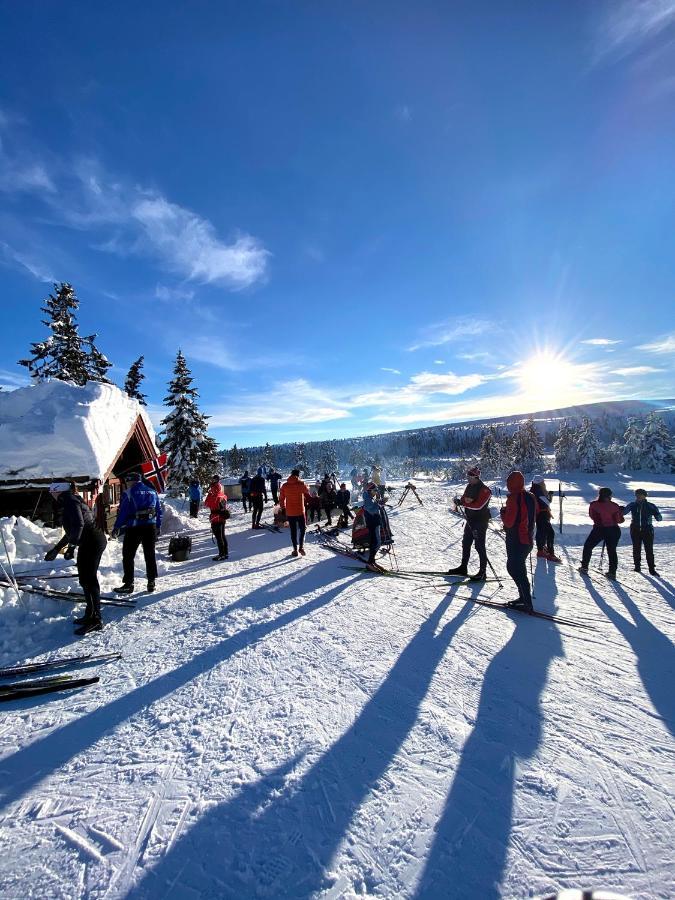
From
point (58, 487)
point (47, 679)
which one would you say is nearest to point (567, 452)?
point (58, 487)

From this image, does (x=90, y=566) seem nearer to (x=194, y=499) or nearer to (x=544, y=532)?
(x=544, y=532)

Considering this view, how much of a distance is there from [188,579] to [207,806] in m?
5.45

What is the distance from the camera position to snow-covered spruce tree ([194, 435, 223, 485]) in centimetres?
2533

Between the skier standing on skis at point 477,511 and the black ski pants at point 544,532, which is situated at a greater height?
the skier standing on skis at point 477,511

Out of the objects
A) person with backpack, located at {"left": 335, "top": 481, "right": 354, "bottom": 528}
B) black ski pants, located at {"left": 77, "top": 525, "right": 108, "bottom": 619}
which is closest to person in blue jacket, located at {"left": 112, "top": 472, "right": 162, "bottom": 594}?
black ski pants, located at {"left": 77, "top": 525, "right": 108, "bottom": 619}

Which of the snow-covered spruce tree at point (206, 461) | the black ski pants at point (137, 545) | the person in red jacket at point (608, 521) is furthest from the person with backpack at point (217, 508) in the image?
the snow-covered spruce tree at point (206, 461)

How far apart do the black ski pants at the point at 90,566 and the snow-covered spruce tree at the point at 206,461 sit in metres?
20.4

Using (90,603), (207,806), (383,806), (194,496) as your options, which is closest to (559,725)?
(383,806)

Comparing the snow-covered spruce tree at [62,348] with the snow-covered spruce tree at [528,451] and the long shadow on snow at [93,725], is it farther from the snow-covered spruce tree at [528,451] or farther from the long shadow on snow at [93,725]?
the snow-covered spruce tree at [528,451]

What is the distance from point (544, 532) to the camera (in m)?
9.55

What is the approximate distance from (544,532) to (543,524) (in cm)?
23

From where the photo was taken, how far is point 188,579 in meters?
7.41

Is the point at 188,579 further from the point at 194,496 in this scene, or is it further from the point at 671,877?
the point at 194,496

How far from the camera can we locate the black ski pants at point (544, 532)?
9.44m
